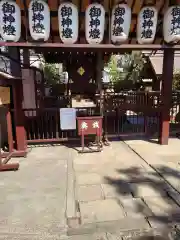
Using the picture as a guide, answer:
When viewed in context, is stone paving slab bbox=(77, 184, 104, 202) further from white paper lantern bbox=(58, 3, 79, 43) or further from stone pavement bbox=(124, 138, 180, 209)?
white paper lantern bbox=(58, 3, 79, 43)

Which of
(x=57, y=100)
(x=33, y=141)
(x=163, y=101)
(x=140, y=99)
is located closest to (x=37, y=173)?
(x=33, y=141)

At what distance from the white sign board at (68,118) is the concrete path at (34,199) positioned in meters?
1.00

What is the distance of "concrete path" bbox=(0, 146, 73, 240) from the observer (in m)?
3.19

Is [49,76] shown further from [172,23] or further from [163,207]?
[163,207]

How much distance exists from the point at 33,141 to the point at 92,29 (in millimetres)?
3759

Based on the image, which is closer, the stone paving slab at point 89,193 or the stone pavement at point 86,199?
the stone pavement at point 86,199

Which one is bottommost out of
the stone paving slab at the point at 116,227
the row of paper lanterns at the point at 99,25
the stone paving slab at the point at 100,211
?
the stone paving slab at the point at 116,227

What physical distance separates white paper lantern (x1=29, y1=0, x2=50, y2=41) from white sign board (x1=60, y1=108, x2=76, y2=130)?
7.51 ft

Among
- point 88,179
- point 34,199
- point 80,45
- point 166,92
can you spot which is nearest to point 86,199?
point 88,179

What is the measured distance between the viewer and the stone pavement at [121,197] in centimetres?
327

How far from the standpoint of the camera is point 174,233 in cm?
312

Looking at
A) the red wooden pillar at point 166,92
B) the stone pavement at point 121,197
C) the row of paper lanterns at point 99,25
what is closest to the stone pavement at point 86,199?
the stone pavement at point 121,197

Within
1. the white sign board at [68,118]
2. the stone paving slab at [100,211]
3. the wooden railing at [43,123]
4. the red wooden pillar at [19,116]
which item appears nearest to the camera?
the stone paving slab at [100,211]

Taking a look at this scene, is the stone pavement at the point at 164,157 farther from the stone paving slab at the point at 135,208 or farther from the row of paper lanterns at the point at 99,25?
the row of paper lanterns at the point at 99,25
